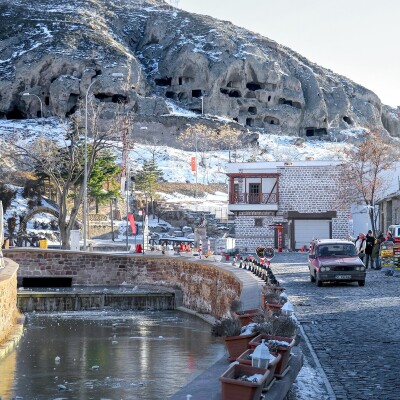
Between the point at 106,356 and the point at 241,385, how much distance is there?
12.1 m

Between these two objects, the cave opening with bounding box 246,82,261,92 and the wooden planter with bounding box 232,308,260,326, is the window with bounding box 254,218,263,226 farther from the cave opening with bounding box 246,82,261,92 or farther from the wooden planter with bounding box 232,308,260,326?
the cave opening with bounding box 246,82,261,92

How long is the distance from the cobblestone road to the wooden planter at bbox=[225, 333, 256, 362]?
1048 mm

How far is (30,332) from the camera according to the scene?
2317 cm

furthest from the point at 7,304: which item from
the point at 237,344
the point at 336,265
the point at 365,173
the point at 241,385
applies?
the point at 365,173

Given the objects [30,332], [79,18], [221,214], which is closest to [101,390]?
[30,332]

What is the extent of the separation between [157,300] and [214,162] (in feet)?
216

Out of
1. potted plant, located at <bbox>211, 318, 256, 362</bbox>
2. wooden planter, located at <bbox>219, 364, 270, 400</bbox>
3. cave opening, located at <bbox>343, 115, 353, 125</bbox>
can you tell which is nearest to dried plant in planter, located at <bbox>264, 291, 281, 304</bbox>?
potted plant, located at <bbox>211, 318, 256, 362</bbox>

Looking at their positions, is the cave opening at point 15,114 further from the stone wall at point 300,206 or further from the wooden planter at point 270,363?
the wooden planter at point 270,363

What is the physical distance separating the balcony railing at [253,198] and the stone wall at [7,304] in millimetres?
33679

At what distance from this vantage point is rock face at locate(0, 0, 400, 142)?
10838 cm

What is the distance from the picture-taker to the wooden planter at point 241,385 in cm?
743

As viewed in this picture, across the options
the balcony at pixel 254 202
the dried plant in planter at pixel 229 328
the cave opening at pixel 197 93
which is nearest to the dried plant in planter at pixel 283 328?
the dried plant in planter at pixel 229 328

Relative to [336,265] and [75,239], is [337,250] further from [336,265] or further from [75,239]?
[75,239]

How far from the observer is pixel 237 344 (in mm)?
10109
